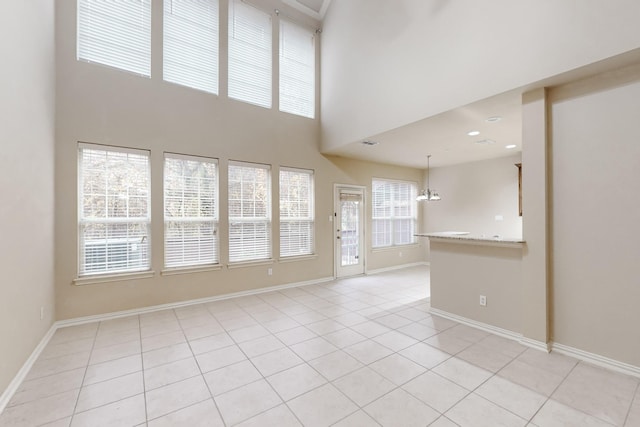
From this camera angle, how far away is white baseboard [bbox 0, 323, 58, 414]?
6.62ft

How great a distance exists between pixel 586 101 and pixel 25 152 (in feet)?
16.7

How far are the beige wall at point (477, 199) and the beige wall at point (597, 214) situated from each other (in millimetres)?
3478

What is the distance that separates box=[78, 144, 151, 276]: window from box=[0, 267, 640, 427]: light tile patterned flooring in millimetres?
822

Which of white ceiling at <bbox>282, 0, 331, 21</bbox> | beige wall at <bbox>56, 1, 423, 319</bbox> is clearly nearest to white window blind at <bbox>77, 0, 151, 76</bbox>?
beige wall at <bbox>56, 1, 423, 319</bbox>

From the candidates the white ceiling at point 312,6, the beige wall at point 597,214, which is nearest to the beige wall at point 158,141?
the white ceiling at point 312,6

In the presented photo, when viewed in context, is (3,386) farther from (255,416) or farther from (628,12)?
(628,12)

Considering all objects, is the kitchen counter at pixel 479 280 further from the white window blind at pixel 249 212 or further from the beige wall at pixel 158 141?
the white window blind at pixel 249 212

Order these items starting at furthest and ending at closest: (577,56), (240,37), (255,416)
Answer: (240,37)
(577,56)
(255,416)

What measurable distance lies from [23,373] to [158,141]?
292 cm

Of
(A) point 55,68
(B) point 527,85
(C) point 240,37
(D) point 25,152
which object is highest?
(C) point 240,37

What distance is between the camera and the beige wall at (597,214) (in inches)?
92.8

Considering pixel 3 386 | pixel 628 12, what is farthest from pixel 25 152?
pixel 628 12

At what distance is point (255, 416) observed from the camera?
6.25 ft

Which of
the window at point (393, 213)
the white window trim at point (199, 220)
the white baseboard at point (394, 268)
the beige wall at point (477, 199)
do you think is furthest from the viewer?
the window at point (393, 213)
